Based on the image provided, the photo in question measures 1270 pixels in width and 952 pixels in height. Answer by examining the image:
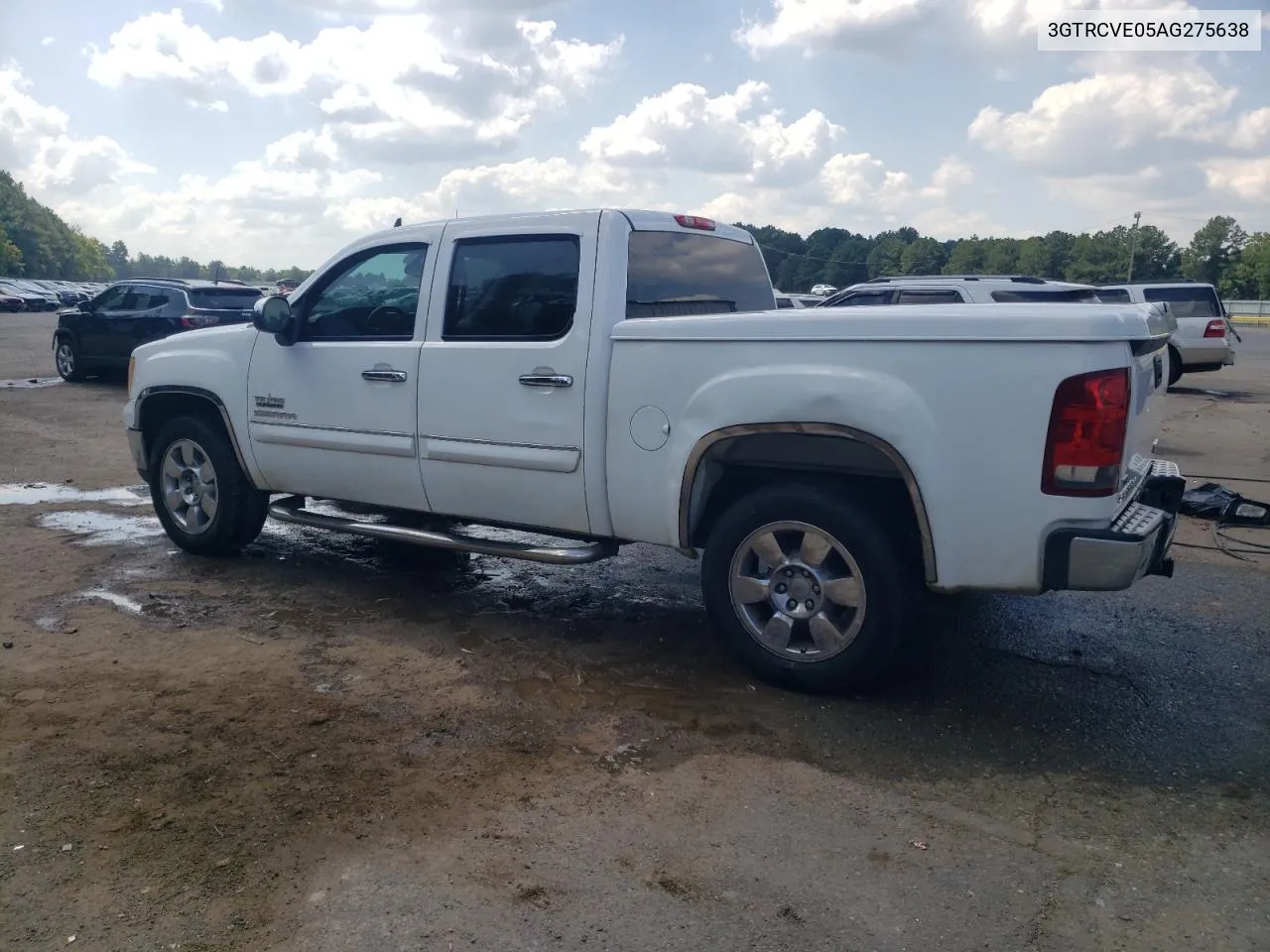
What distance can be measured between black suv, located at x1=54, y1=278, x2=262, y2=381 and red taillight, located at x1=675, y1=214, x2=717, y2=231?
11724mm

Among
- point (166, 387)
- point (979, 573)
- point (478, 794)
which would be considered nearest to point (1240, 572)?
point (979, 573)

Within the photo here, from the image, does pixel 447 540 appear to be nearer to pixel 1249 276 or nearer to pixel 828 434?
pixel 828 434

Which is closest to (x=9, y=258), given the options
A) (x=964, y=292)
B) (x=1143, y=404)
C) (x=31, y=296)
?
(x=31, y=296)

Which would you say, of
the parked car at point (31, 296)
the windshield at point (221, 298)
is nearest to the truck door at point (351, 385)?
the windshield at point (221, 298)

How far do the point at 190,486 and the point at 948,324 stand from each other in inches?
187

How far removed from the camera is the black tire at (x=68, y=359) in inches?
668

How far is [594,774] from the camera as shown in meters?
3.70

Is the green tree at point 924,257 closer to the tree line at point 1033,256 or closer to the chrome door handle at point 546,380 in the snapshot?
the tree line at point 1033,256

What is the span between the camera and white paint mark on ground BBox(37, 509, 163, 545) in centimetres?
700

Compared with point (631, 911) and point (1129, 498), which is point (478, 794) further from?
point (1129, 498)

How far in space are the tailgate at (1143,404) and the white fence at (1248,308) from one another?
71.3m

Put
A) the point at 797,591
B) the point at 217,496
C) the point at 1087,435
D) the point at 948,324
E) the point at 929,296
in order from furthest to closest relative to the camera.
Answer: the point at 929,296
the point at 217,496
the point at 797,591
the point at 948,324
the point at 1087,435

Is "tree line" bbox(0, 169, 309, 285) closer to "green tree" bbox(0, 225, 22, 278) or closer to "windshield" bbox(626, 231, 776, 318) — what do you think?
"green tree" bbox(0, 225, 22, 278)

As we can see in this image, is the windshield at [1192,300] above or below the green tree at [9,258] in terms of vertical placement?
below
